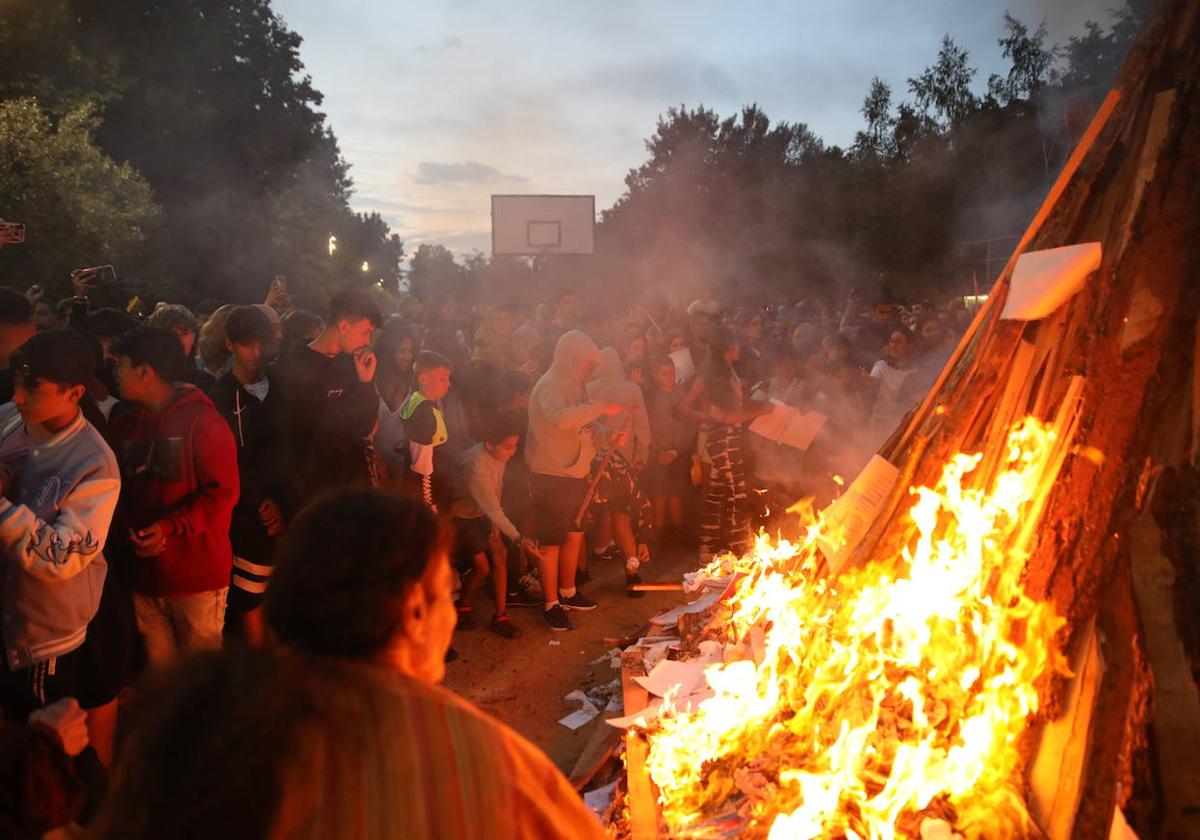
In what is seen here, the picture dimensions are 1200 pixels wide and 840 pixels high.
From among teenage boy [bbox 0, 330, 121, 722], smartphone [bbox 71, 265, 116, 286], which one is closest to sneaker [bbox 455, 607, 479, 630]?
teenage boy [bbox 0, 330, 121, 722]

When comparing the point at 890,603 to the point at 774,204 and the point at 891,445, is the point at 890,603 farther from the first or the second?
the point at 774,204

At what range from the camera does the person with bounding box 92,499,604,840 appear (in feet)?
3.98

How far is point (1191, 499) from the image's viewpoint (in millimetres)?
2299

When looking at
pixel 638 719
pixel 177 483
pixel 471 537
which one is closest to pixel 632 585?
pixel 471 537

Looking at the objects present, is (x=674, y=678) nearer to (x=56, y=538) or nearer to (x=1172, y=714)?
(x=1172, y=714)

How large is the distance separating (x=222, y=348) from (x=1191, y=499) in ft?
16.8

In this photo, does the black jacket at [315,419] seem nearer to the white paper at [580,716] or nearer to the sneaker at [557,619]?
the white paper at [580,716]

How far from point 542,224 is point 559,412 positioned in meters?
16.7

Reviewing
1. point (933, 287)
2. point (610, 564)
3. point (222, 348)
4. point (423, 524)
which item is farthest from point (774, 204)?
point (423, 524)

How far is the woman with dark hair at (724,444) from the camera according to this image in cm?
703

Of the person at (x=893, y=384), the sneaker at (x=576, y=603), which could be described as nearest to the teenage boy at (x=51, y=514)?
the sneaker at (x=576, y=603)

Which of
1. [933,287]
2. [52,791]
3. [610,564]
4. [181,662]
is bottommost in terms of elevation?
[610,564]

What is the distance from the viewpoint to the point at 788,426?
23.0ft

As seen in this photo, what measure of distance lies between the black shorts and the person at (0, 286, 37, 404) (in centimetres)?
349
